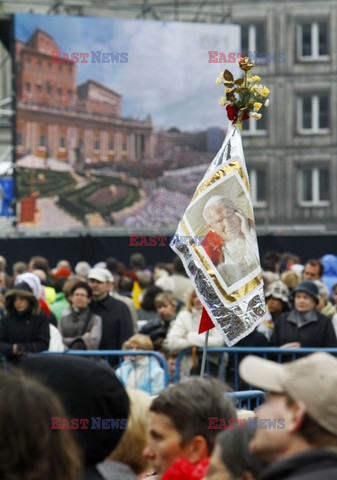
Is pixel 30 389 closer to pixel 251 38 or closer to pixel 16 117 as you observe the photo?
pixel 16 117

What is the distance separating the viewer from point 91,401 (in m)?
3.71

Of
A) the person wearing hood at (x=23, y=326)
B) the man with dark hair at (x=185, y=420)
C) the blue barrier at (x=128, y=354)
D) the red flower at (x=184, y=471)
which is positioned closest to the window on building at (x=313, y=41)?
the person wearing hood at (x=23, y=326)

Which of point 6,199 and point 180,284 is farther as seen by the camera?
point 6,199

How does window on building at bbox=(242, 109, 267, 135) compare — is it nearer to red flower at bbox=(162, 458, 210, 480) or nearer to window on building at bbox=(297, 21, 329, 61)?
window on building at bbox=(297, 21, 329, 61)

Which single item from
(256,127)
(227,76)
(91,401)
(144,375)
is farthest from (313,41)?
(91,401)

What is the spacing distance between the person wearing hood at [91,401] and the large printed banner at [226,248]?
10.9ft

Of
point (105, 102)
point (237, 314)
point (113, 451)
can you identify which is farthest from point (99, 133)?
point (113, 451)

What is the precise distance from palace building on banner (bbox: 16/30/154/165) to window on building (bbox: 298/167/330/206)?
630 inches

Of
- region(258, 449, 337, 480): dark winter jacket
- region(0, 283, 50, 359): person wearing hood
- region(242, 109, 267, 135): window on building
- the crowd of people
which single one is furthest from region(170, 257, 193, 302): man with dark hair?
region(242, 109, 267, 135): window on building

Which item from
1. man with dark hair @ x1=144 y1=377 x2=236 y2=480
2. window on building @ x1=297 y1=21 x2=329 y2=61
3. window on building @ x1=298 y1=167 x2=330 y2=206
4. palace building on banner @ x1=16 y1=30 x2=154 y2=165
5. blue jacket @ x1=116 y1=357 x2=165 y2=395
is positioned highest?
window on building @ x1=297 y1=21 x2=329 y2=61

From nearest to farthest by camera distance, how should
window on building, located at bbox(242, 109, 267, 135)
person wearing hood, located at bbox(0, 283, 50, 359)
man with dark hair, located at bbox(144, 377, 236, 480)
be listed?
1. man with dark hair, located at bbox(144, 377, 236, 480)
2. person wearing hood, located at bbox(0, 283, 50, 359)
3. window on building, located at bbox(242, 109, 267, 135)

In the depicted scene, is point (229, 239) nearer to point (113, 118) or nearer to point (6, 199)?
point (6, 199)

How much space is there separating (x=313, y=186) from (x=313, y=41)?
5.96 metres

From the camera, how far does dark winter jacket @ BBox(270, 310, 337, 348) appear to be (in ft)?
32.5
